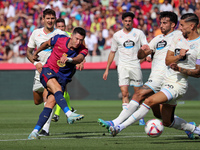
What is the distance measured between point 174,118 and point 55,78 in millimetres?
2276

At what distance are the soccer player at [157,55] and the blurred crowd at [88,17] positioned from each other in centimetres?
984

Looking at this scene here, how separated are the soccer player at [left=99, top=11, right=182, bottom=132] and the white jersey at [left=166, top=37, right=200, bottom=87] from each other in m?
0.52

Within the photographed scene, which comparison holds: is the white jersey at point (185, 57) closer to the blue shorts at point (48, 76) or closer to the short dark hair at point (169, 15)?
the short dark hair at point (169, 15)

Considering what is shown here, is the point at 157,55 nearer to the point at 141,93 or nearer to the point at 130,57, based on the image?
the point at 141,93

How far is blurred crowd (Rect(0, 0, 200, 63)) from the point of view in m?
20.8

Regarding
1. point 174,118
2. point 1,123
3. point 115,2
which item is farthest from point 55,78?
point 115,2

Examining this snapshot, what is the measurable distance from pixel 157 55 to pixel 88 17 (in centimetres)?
1400

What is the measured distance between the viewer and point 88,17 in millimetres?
22953

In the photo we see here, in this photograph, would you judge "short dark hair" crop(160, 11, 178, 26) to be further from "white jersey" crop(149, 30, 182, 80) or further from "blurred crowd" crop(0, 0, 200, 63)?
"blurred crowd" crop(0, 0, 200, 63)

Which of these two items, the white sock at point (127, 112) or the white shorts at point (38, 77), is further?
the white shorts at point (38, 77)

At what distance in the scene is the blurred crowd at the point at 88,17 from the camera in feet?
68.2

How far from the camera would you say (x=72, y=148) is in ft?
22.1

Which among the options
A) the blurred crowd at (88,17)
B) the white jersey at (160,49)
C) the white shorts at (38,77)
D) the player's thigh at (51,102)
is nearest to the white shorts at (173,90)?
the white jersey at (160,49)

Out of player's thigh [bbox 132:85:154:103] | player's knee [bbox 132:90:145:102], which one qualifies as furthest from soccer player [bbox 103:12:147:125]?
player's knee [bbox 132:90:145:102]
